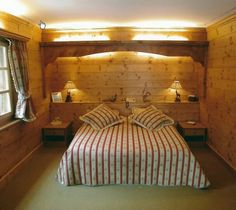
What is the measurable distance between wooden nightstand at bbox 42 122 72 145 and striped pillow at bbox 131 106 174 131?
1276 millimetres

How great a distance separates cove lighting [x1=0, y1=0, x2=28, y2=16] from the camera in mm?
2631

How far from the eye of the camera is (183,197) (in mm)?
2613

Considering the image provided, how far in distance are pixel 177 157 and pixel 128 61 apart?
233 cm

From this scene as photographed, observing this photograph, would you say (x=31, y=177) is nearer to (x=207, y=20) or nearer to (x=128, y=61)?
(x=128, y=61)

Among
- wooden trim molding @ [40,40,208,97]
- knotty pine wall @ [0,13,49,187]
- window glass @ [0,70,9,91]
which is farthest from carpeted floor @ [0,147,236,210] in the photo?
wooden trim molding @ [40,40,208,97]

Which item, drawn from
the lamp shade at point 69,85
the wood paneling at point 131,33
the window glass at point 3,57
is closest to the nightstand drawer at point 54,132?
the lamp shade at point 69,85

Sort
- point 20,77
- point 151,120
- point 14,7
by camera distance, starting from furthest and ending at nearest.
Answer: point 151,120 → point 20,77 → point 14,7

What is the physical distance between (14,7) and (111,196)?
101 inches

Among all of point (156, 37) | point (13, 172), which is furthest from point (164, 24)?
point (13, 172)

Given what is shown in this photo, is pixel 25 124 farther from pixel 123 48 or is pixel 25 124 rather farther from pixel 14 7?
pixel 123 48

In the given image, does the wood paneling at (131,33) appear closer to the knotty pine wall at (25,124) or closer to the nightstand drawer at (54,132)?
the knotty pine wall at (25,124)

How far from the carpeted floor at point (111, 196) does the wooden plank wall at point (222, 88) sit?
551 millimetres

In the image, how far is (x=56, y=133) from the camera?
4.18 m

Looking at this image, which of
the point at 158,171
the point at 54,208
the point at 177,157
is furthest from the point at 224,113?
the point at 54,208
